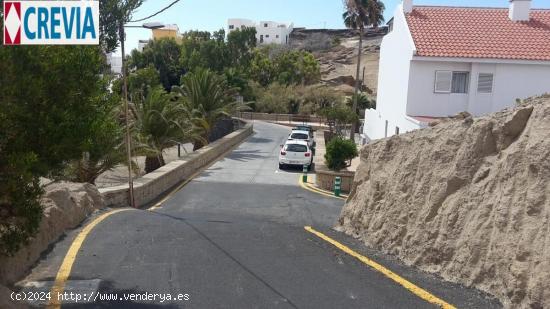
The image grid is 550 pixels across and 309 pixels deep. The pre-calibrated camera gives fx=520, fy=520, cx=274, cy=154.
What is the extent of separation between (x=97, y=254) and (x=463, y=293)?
5068 mm

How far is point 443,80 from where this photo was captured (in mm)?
22641

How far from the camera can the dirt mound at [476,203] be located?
544cm

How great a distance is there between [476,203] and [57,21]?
5.83m

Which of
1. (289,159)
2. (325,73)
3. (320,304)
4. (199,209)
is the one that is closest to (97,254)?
(320,304)

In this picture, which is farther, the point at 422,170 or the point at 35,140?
the point at 422,170

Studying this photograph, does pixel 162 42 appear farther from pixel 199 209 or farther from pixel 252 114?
pixel 199 209

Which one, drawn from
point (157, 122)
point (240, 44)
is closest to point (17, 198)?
point (157, 122)

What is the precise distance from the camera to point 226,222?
1133 cm

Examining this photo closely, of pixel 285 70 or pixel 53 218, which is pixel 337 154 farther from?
pixel 285 70

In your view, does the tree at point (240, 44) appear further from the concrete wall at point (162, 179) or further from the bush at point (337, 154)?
the bush at point (337, 154)

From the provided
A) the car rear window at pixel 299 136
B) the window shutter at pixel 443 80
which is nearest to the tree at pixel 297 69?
the car rear window at pixel 299 136

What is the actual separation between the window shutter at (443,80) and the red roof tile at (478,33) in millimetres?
827

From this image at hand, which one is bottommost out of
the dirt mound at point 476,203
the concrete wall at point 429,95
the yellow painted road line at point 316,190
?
the yellow painted road line at point 316,190

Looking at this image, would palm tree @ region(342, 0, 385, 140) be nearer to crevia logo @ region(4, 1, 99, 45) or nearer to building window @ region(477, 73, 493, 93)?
building window @ region(477, 73, 493, 93)
